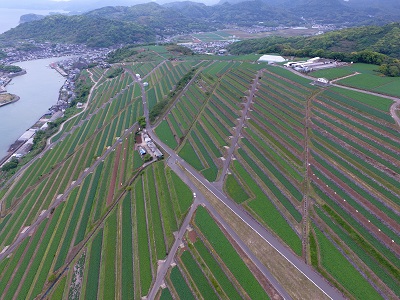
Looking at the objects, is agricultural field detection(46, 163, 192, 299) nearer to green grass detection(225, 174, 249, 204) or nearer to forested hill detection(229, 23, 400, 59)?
green grass detection(225, 174, 249, 204)

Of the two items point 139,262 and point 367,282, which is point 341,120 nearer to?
point 367,282

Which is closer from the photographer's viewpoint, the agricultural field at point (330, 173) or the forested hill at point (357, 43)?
the agricultural field at point (330, 173)

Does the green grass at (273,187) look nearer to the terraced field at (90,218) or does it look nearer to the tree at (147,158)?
the terraced field at (90,218)

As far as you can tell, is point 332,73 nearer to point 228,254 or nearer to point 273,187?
point 273,187

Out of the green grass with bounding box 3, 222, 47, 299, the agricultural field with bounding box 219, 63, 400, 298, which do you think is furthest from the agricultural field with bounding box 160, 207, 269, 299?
the green grass with bounding box 3, 222, 47, 299

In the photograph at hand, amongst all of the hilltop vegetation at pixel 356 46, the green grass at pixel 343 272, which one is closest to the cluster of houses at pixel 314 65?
the hilltop vegetation at pixel 356 46

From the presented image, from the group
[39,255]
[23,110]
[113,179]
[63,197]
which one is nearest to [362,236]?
[113,179]

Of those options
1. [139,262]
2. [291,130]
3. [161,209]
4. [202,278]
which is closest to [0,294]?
[139,262]
